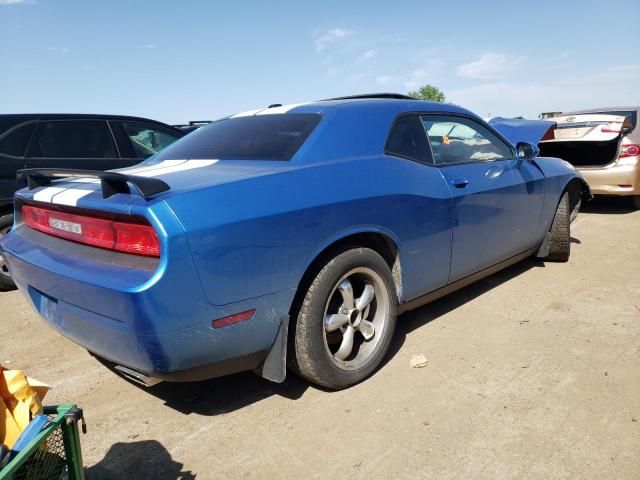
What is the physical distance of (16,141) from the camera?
174 inches

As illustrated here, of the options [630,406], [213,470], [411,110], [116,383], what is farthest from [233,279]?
[630,406]

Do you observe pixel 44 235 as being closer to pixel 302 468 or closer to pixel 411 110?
pixel 302 468

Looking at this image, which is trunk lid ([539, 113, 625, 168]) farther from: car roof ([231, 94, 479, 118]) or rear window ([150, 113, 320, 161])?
rear window ([150, 113, 320, 161])

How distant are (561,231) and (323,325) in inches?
118

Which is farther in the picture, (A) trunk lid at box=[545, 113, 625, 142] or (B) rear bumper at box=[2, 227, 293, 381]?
(A) trunk lid at box=[545, 113, 625, 142]

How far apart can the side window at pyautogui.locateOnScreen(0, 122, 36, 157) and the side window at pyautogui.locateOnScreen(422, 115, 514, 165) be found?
364cm

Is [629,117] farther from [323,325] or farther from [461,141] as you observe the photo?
[323,325]

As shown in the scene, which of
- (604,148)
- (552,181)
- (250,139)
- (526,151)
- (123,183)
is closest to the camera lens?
(123,183)

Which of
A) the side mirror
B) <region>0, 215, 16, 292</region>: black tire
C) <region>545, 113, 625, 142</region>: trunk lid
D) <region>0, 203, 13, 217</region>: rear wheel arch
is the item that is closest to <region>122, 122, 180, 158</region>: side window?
<region>0, 203, 13, 217</region>: rear wheel arch

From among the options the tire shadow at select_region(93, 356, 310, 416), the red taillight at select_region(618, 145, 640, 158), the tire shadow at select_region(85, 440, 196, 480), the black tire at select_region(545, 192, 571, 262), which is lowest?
the tire shadow at select_region(93, 356, 310, 416)

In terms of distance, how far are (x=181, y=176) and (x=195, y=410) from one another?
1.17 m

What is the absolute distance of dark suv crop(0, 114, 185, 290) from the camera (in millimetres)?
4351

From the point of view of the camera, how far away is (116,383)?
8.89 feet

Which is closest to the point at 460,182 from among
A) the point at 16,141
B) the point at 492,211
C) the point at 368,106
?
the point at 492,211
